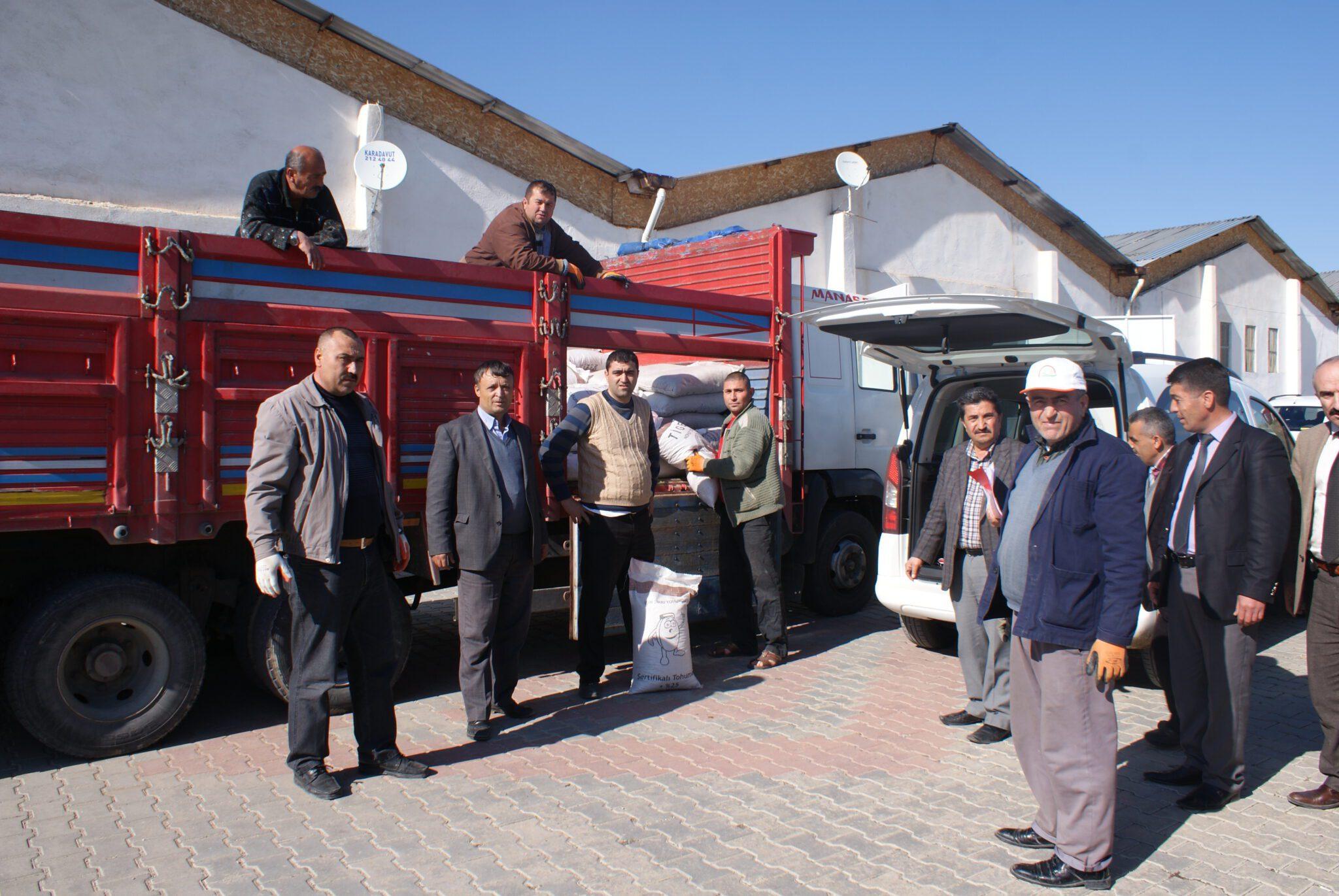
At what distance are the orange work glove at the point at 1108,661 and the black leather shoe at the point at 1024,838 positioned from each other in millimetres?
747

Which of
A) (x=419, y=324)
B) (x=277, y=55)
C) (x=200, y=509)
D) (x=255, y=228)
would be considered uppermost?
(x=277, y=55)

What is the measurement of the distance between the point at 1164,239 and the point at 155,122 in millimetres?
21571

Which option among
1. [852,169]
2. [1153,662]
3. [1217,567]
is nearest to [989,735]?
[1153,662]

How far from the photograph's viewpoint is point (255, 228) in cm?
471

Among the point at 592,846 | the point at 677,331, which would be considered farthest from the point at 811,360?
the point at 592,846

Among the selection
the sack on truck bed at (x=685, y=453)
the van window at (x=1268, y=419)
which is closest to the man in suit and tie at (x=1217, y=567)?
the sack on truck bed at (x=685, y=453)

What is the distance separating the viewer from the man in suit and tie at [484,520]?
4.87m

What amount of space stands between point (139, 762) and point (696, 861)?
2.65 metres

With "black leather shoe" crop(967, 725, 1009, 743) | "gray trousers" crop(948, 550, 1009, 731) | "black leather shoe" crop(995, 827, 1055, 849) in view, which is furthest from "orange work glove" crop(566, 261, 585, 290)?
"black leather shoe" crop(995, 827, 1055, 849)

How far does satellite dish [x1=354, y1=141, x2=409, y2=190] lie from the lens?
32.1 ft

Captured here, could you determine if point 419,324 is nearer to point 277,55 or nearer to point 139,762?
point 139,762

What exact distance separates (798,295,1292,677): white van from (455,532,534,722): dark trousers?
2393 millimetres

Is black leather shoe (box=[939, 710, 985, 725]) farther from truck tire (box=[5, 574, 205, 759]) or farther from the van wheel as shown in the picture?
truck tire (box=[5, 574, 205, 759])

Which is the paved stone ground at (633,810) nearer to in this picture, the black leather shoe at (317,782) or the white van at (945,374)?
the black leather shoe at (317,782)
